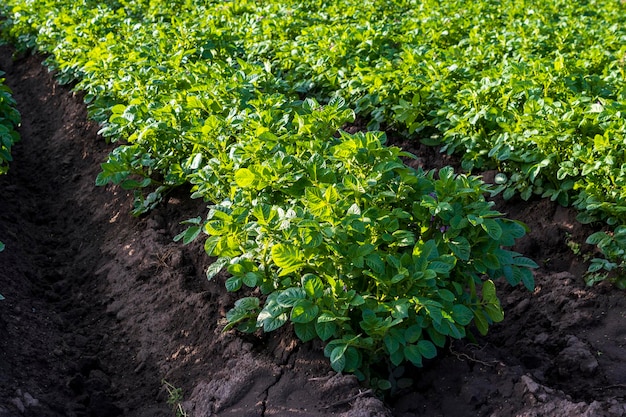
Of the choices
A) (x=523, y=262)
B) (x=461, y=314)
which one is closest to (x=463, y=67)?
(x=523, y=262)

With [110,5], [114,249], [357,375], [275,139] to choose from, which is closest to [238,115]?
[275,139]

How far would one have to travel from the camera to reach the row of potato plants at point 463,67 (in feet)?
15.3

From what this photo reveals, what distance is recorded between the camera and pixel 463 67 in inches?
233

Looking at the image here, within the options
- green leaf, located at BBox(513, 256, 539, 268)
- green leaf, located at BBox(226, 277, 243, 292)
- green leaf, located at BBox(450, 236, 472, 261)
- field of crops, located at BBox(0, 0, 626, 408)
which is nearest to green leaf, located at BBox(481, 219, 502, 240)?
field of crops, located at BBox(0, 0, 626, 408)

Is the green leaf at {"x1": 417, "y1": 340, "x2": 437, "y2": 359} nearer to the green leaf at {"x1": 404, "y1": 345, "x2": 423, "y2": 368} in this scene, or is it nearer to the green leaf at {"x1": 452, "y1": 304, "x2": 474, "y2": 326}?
the green leaf at {"x1": 404, "y1": 345, "x2": 423, "y2": 368}

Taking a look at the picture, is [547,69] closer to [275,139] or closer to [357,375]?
[275,139]

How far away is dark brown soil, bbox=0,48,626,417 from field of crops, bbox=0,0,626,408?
16cm

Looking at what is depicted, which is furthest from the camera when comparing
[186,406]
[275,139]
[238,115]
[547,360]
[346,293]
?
[238,115]

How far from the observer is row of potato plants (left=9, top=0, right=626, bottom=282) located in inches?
183

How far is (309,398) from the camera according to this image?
314cm

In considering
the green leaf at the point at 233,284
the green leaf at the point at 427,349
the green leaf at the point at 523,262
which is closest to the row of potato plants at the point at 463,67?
the green leaf at the point at 523,262

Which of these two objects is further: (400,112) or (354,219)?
(400,112)

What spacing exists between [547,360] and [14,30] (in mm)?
8497

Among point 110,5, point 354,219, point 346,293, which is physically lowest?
point 110,5
